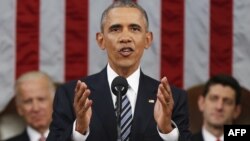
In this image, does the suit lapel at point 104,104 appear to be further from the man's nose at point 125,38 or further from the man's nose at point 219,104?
the man's nose at point 219,104

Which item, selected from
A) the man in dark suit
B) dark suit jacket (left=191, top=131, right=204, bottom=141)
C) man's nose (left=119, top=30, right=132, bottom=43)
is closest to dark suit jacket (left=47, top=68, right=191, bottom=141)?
the man in dark suit

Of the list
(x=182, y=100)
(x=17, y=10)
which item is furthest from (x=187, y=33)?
(x=182, y=100)

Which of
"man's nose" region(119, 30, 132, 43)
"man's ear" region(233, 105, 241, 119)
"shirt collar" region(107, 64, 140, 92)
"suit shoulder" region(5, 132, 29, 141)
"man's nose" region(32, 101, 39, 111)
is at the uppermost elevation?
"man's nose" region(119, 30, 132, 43)

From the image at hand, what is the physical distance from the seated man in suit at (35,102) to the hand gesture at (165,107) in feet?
6.53

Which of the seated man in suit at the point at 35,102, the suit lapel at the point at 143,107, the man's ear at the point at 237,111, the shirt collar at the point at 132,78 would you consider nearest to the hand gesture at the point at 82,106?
the suit lapel at the point at 143,107

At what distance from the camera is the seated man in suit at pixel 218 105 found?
5.07m

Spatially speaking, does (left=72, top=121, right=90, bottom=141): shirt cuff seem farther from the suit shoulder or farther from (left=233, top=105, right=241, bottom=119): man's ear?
(left=233, top=105, right=241, bottom=119): man's ear

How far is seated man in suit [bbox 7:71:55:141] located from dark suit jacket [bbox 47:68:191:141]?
5.43 ft

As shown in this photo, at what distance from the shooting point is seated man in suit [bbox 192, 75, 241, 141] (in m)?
5.07

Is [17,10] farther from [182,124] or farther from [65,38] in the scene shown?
[182,124]

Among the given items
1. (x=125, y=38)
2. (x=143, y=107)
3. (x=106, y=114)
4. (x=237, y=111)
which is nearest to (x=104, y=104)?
(x=106, y=114)

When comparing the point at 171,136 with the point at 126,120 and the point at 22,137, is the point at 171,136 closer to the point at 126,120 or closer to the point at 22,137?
the point at 126,120

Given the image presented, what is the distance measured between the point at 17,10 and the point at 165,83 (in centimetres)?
233

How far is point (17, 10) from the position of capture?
5262 millimetres
